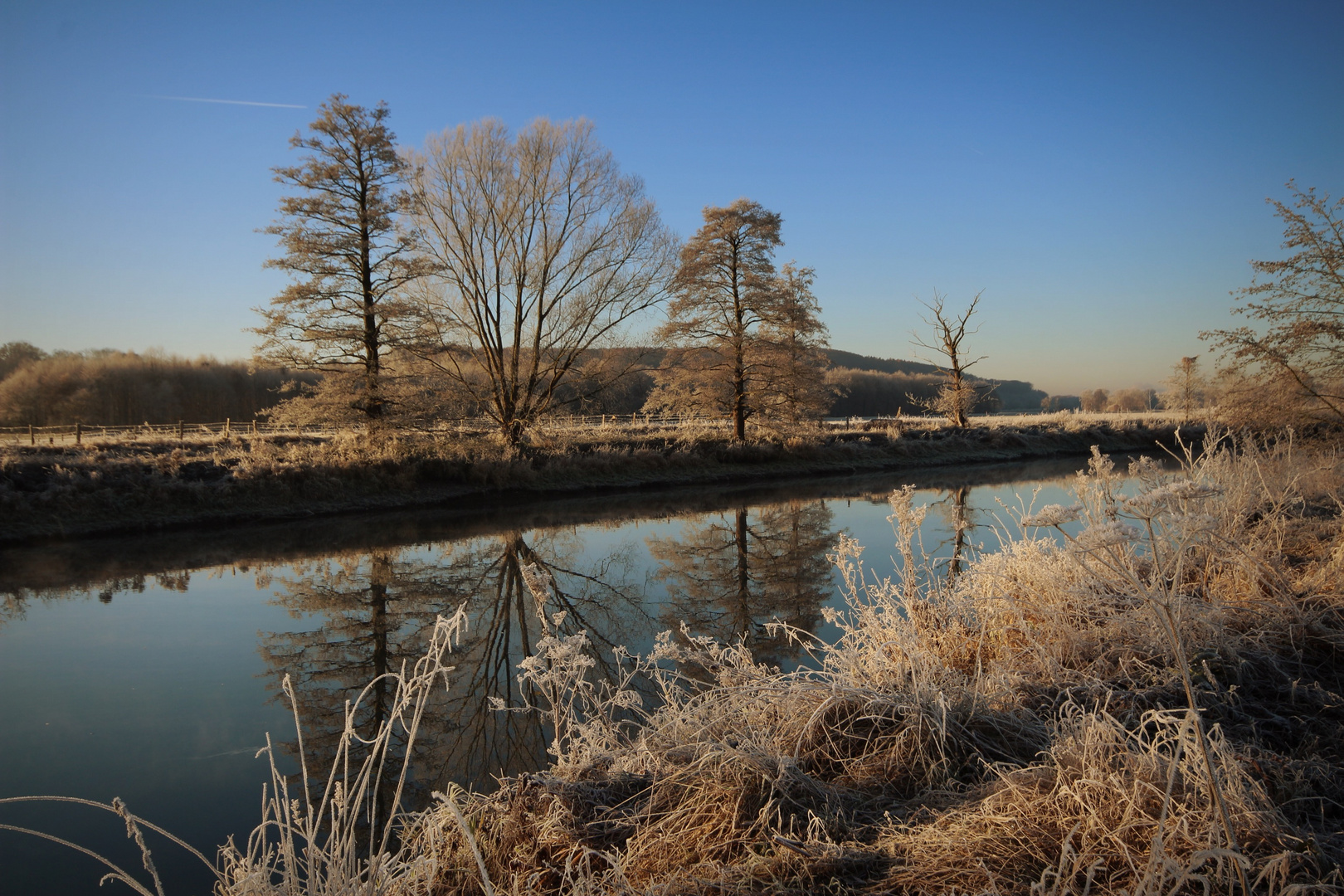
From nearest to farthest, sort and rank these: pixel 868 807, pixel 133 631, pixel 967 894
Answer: pixel 967 894
pixel 868 807
pixel 133 631

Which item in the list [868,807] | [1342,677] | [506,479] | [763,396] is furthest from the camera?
[763,396]

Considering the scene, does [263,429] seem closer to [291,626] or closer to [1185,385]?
[291,626]

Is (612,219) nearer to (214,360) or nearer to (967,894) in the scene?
(967,894)

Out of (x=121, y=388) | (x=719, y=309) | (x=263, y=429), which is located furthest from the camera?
(x=121, y=388)

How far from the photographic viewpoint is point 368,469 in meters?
17.5

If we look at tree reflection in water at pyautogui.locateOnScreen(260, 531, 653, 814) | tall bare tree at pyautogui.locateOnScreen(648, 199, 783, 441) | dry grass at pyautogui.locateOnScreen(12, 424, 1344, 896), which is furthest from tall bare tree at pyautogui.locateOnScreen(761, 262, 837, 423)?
dry grass at pyautogui.locateOnScreen(12, 424, 1344, 896)

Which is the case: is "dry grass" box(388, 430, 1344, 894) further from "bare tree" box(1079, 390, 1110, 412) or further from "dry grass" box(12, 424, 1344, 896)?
"bare tree" box(1079, 390, 1110, 412)

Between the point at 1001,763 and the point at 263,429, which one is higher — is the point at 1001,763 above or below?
below

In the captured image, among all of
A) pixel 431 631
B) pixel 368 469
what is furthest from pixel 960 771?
pixel 368 469

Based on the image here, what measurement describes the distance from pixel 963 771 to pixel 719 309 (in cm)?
2120

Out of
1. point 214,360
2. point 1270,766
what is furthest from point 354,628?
point 214,360

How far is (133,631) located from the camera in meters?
7.80

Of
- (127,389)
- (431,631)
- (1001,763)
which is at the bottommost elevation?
(431,631)

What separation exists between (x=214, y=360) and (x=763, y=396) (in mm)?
47977
